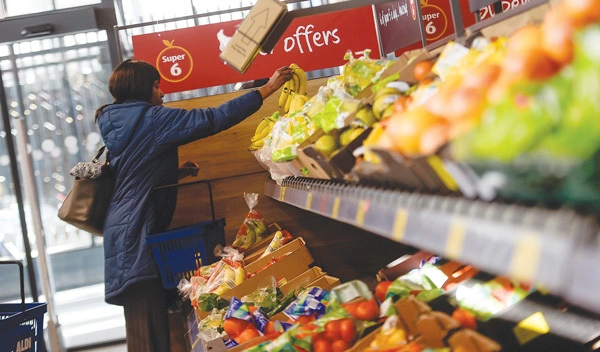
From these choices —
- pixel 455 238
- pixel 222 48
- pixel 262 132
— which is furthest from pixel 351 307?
pixel 222 48

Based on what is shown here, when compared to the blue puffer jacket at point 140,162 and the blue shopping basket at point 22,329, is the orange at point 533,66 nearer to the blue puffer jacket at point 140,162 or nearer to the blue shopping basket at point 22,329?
the blue puffer jacket at point 140,162

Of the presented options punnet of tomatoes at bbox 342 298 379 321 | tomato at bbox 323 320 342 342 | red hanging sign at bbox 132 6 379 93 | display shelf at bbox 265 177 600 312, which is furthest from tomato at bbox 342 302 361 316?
red hanging sign at bbox 132 6 379 93

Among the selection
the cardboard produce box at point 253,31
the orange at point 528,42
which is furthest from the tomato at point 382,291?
the orange at point 528,42

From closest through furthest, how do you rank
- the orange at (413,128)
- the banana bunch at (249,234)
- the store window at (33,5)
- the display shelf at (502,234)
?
the display shelf at (502,234), the orange at (413,128), the banana bunch at (249,234), the store window at (33,5)

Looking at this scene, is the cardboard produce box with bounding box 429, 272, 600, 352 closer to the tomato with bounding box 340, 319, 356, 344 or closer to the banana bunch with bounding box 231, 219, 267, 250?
the tomato with bounding box 340, 319, 356, 344

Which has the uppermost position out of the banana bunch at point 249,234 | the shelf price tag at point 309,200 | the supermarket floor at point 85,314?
the shelf price tag at point 309,200

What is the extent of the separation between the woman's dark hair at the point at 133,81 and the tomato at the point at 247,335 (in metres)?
1.57

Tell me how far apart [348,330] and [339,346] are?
48 mm

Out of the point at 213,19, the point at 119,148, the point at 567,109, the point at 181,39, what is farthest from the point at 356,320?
the point at 213,19

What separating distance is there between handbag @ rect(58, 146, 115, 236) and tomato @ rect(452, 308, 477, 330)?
2.35 meters

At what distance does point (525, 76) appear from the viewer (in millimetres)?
843

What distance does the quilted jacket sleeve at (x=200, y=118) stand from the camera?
3.38 metres

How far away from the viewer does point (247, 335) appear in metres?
2.35

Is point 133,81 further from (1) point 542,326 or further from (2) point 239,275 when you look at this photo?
(1) point 542,326
